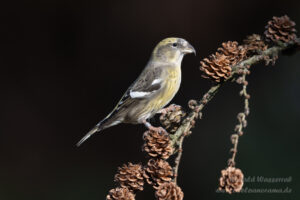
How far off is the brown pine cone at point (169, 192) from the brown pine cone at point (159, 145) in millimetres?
156

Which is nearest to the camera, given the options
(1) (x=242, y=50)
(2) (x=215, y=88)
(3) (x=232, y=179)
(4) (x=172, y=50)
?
(3) (x=232, y=179)

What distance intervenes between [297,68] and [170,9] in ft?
4.94

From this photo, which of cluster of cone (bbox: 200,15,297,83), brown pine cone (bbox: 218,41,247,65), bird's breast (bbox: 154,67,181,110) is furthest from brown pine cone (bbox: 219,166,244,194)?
bird's breast (bbox: 154,67,181,110)

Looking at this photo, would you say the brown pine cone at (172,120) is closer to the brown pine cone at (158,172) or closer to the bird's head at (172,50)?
the brown pine cone at (158,172)

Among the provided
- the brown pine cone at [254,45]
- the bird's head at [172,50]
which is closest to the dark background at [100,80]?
the bird's head at [172,50]

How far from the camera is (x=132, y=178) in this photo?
1709 mm

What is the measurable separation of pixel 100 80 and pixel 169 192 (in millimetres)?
2786

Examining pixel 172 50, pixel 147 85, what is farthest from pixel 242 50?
pixel 172 50

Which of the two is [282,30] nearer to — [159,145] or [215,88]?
[215,88]

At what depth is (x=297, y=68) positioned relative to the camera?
341 centimetres

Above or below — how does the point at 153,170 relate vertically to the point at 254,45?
below

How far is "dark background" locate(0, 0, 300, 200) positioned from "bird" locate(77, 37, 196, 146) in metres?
0.73

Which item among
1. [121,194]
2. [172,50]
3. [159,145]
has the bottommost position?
[121,194]

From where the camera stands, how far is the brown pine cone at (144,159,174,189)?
1.61 metres
